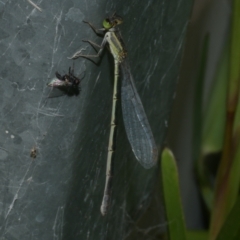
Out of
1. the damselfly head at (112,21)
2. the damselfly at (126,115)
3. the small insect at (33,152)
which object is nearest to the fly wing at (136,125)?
the damselfly at (126,115)

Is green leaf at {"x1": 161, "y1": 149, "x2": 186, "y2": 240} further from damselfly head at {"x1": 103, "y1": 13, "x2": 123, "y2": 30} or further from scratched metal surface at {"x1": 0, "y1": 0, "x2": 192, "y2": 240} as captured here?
damselfly head at {"x1": 103, "y1": 13, "x2": 123, "y2": 30}

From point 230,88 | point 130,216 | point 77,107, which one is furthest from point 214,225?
point 77,107

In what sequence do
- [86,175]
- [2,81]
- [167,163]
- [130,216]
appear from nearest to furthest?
[2,81] → [86,175] → [167,163] → [130,216]

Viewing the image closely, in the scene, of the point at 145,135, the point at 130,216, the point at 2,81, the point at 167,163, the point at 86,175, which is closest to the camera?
the point at 2,81

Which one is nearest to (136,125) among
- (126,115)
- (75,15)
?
(126,115)

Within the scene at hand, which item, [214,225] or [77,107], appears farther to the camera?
[214,225]

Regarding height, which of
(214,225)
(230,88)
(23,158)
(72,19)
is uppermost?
(72,19)

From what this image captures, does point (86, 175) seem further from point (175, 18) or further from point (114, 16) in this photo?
point (175, 18)
